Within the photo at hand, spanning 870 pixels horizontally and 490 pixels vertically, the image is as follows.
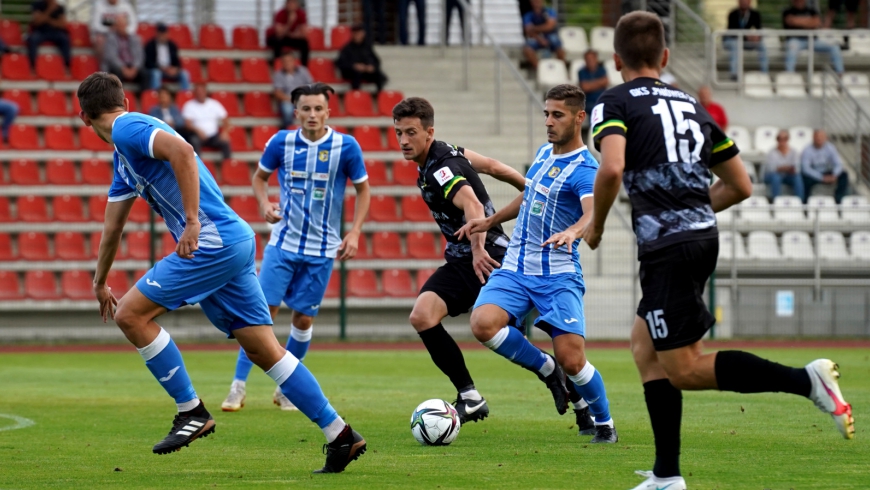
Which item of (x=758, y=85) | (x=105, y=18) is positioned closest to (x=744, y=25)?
(x=758, y=85)

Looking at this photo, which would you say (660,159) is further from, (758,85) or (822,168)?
(758,85)

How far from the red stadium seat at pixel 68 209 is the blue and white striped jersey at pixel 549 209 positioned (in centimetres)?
1264

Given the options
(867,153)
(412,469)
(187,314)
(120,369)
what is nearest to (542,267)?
(412,469)

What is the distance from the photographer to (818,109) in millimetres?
22656

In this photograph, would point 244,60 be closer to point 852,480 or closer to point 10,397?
point 10,397

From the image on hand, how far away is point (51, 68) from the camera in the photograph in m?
20.5

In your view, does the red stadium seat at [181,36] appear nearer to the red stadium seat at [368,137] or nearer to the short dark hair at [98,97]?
the red stadium seat at [368,137]

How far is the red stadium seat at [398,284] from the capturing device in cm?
1809

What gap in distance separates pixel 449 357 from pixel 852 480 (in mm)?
3014

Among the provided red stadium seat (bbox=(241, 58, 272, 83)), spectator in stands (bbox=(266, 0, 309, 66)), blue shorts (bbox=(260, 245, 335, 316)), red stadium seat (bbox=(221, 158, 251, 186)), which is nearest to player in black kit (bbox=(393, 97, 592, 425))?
blue shorts (bbox=(260, 245, 335, 316))

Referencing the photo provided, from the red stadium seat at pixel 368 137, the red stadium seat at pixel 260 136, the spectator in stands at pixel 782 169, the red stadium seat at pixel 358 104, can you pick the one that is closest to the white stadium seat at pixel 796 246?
the spectator in stands at pixel 782 169

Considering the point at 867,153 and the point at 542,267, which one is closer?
the point at 542,267

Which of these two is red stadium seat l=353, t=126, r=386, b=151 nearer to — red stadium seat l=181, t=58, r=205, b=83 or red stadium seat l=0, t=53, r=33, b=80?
red stadium seat l=181, t=58, r=205, b=83

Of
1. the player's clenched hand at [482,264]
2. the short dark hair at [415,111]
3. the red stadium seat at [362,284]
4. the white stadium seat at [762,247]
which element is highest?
the short dark hair at [415,111]
